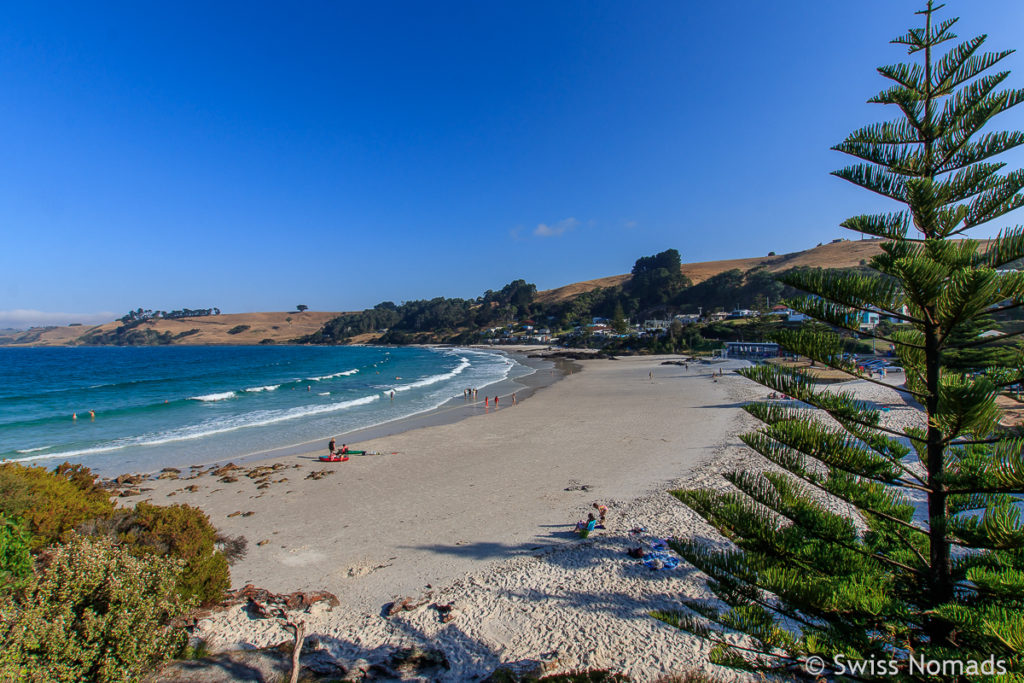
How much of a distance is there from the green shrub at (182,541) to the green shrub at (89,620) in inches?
44.5

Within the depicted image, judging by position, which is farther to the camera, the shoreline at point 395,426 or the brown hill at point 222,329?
the brown hill at point 222,329

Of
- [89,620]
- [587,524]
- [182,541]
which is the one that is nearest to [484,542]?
[587,524]

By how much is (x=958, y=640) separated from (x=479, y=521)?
25.9 feet

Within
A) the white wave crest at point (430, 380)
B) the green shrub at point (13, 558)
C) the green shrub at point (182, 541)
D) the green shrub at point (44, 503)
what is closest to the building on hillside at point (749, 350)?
the white wave crest at point (430, 380)

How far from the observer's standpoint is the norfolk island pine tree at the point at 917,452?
2.38m

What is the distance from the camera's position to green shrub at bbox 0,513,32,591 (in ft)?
13.8

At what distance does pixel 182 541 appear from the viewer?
6242mm

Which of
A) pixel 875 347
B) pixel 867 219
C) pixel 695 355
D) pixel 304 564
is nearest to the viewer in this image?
pixel 867 219

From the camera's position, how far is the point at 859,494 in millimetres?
3221

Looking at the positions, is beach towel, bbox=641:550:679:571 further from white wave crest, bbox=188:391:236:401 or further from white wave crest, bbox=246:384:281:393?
white wave crest, bbox=246:384:281:393

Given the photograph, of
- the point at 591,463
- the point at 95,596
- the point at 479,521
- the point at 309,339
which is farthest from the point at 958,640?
the point at 309,339

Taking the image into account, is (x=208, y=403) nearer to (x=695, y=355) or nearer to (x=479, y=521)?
(x=479, y=521)

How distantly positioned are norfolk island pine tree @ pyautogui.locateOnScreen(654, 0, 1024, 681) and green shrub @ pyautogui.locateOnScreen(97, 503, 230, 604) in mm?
6199

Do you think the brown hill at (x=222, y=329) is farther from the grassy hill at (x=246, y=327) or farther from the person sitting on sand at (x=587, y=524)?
the person sitting on sand at (x=587, y=524)
